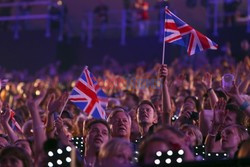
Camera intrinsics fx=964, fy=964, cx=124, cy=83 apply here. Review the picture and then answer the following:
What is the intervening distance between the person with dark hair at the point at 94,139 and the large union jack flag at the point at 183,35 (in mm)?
2450

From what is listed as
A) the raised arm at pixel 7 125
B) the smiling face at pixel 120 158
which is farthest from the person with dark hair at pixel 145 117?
the smiling face at pixel 120 158

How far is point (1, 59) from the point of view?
28078 millimetres

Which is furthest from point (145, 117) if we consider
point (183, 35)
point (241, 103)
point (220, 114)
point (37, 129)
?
point (37, 129)

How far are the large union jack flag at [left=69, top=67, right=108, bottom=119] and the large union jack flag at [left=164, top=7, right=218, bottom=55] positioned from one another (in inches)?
41.0

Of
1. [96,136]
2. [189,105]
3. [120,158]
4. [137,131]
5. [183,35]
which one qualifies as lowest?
[137,131]

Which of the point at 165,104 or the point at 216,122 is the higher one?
the point at 165,104

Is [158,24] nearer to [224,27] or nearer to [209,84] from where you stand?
[224,27]

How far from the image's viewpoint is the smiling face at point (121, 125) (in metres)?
9.09

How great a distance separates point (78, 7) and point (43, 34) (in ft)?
9.22

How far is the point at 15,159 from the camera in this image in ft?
22.6

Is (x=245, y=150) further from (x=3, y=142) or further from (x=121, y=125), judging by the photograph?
(x=3, y=142)

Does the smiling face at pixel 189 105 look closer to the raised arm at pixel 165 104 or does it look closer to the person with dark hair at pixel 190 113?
the person with dark hair at pixel 190 113

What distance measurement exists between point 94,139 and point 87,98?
243 cm

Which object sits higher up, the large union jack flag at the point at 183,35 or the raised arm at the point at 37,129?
the large union jack flag at the point at 183,35
